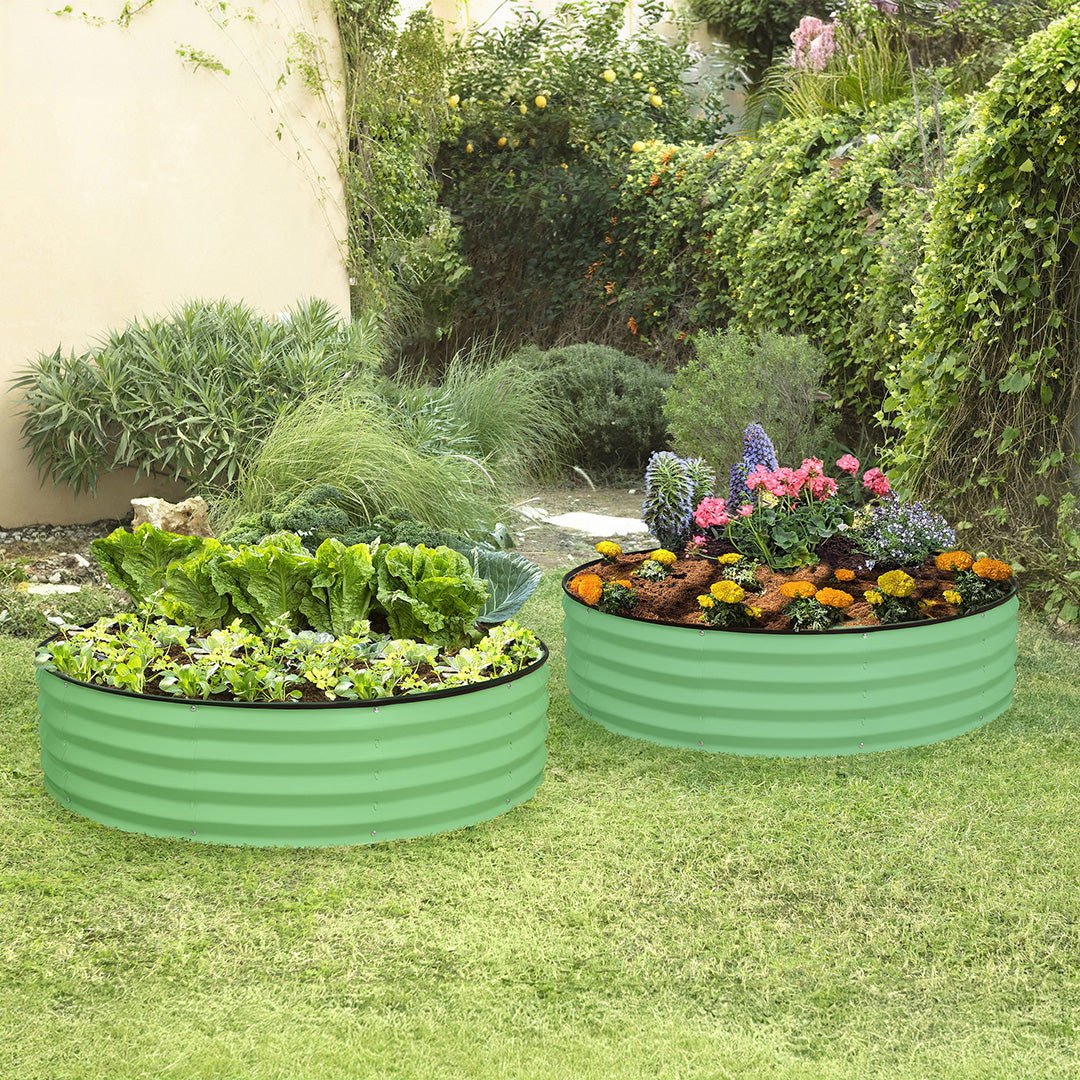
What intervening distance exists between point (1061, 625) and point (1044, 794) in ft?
6.47

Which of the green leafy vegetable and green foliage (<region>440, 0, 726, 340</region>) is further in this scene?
green foliage (<region>440, 0, 726, 340</region>)

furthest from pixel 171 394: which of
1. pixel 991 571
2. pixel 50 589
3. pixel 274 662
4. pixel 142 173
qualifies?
pixel 991 571

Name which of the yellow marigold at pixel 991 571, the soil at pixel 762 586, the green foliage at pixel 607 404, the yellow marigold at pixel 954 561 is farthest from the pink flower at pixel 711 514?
the green foliage at pixel 607 404

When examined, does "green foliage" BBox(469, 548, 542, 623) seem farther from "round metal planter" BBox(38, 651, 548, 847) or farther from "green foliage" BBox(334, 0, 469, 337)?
"green foliage" BBox(334, 0, 469, 337)

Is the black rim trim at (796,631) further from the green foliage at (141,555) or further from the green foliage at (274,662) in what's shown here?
the green foliage at (141,555)

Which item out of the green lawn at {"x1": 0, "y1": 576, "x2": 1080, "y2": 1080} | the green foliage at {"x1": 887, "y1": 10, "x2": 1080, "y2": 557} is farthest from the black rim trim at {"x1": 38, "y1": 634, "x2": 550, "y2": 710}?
the green foliage at {"x1": 887, "y1": 10, "x2": 1080, "y2": 557}

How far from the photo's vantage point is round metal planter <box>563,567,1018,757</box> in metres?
3.72

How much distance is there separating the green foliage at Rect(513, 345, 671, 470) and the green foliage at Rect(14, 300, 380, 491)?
91.6 inches

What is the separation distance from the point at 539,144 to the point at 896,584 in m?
9.45

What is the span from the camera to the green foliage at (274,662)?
3.20m

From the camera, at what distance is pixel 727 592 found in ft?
12.5

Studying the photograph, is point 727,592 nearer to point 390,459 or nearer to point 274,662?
point 274,662

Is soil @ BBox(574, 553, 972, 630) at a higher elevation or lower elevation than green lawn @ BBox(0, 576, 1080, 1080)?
higher

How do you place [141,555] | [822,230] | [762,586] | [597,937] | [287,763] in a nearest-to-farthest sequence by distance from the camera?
[597,937]
[287,763]
[141,555]
[762,586]
[822,230]
